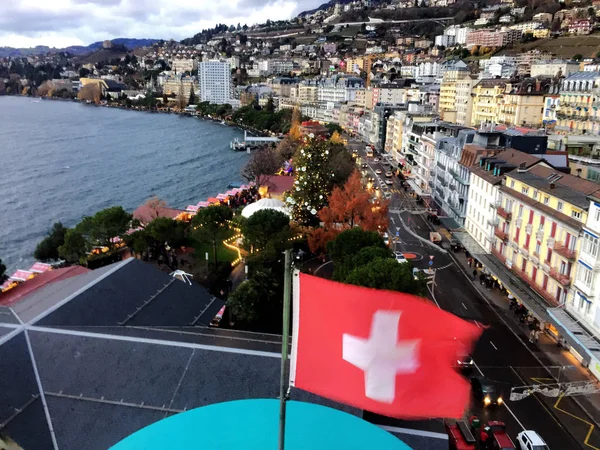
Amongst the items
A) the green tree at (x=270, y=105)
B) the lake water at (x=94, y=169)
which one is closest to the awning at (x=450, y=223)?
the lake water at (x=94, y=169)

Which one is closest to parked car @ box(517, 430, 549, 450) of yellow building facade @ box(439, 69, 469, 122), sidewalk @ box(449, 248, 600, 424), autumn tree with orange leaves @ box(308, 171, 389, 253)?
sidewalk @ box(449, 248, 600, 424)

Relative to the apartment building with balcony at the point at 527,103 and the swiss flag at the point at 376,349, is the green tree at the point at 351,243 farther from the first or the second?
the apartment building with balcony at the point at 527,103

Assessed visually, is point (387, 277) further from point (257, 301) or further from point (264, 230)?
point (264, 230)

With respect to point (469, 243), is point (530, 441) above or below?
below

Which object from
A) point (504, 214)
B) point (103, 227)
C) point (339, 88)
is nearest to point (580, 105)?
point (504, 214)

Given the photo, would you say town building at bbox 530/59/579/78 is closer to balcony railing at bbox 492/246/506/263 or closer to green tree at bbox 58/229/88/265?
balcony railing at bbox 492/246/506/263

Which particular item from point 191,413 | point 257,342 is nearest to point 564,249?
point 257,342

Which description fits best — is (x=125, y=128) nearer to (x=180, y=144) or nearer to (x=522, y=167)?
(x=180, y=144)
